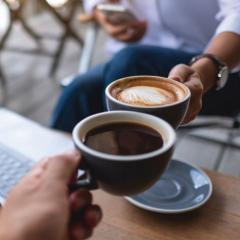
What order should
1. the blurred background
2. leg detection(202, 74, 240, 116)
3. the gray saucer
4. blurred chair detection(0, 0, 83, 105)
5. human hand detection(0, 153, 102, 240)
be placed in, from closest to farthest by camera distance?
human hand detection(0, 153, 102, 240) → the gray saucer → leg detection(202, 74, 240, 116) → the blurred background → blurred chair detection(0, 0, 83, 105)

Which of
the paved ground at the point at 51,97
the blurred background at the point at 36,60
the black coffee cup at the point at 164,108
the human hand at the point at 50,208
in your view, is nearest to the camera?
the human hand at the point at 50,208

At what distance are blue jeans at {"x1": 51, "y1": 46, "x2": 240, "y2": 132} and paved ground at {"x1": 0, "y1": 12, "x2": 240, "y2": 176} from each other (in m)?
0.21

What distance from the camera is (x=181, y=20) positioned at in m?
A: 1.12

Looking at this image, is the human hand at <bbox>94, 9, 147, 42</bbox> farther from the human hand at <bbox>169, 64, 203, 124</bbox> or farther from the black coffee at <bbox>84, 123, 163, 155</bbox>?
the black coffee at <bbox>84, 123, 163, 155</bbox>

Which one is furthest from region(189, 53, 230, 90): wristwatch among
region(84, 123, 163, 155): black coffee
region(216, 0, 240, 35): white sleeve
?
region(84, 123, 163, 155): black coffee

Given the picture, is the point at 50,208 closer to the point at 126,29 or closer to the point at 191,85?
the point at 191,85

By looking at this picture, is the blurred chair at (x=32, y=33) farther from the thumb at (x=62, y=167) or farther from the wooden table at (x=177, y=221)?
the thumb at (x=62, y=167)

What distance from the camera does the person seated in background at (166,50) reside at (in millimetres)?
917

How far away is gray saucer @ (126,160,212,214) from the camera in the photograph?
25.1 inches

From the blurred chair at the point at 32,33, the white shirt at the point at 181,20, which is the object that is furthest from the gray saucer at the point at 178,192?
the blurred chair at the point at 32,33

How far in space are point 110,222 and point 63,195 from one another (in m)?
0.25

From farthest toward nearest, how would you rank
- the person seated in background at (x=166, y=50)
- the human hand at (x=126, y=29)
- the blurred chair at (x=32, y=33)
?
1. the blurred chair at (x=32, y=33)
2. the human hand at (x=126, y=29)
3. the person seated in background at (x=166, y=50)

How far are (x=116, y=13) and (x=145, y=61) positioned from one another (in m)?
0.23

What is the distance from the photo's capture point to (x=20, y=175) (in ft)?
2.36
